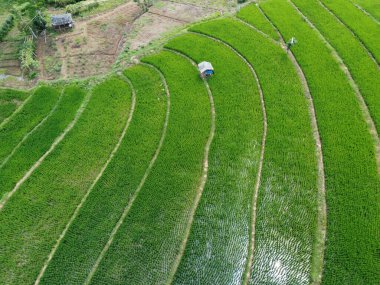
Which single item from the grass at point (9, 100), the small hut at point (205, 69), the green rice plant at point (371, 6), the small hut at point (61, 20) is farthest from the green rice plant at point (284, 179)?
the grass at point (9, 100)

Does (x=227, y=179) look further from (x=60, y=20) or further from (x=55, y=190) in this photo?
(x=60, y=20)

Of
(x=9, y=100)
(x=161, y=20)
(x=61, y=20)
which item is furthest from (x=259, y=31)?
(x=9, y=100)

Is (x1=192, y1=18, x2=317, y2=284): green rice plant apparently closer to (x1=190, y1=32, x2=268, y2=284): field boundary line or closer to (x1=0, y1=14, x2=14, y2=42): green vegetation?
(x1=190, y1=32, x2=268, y2=284): field boundary line

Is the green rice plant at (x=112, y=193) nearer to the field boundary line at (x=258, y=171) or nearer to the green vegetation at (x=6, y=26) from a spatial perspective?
the field boundary line at (x=258, y=171)

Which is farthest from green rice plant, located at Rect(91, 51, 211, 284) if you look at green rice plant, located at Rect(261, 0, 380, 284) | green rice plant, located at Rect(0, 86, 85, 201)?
green rice plant, located at Rect(261, 0, 380, 284)

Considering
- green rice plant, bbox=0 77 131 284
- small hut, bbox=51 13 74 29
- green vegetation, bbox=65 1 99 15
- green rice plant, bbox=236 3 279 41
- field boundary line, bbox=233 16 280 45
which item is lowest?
green rice plant, bbox=0 77 131 284

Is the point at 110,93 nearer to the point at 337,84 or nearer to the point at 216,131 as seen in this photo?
A: the point at 216,131

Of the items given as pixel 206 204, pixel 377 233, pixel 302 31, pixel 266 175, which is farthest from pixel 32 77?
pixel 377 233
